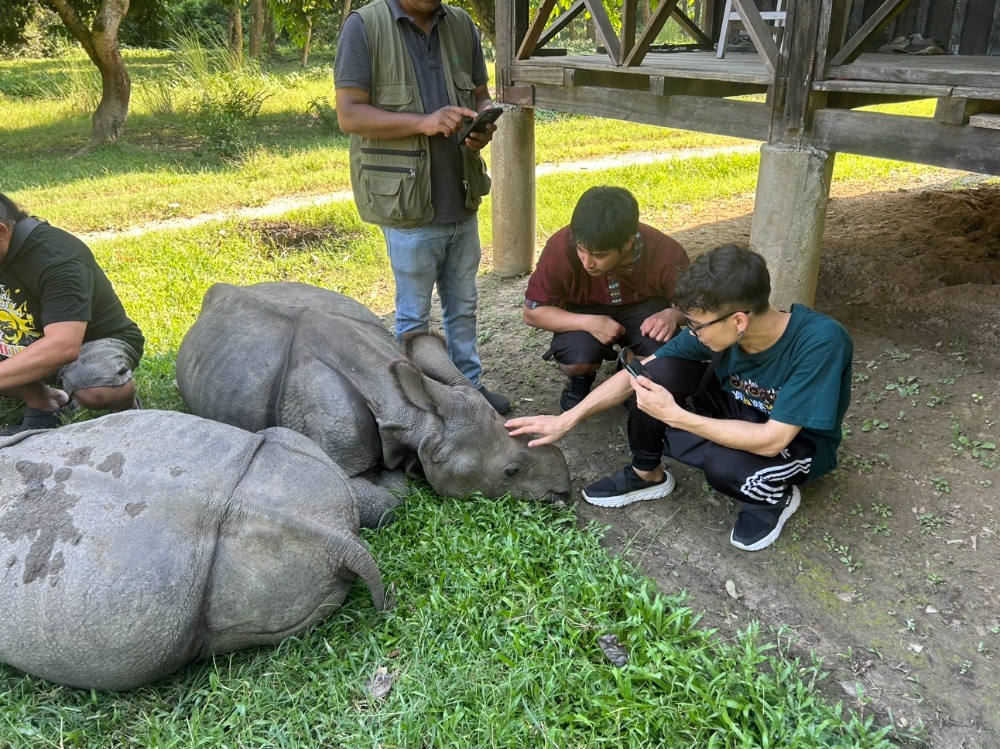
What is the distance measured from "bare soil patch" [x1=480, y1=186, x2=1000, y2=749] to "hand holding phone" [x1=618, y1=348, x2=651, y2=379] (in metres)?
0.45

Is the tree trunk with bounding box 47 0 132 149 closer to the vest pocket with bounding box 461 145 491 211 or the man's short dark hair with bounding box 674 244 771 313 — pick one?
the vest pocket with bounding box 461 145 491 211

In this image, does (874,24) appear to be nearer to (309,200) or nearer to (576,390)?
(576,390)

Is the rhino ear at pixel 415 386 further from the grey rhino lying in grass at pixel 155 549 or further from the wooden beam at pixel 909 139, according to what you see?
the wooden beam at pixel 909 139

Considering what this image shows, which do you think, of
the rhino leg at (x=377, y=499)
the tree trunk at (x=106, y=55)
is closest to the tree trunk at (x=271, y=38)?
the tree trunk at (x=106, y=55)

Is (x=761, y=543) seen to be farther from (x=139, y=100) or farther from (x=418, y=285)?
(x=139, y=100)

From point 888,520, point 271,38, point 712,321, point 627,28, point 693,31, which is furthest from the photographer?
point 271,38

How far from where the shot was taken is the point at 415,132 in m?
4.64

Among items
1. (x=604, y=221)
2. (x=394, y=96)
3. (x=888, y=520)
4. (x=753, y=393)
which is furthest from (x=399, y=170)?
(x=888, y=520)

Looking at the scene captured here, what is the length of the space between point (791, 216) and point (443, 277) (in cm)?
242

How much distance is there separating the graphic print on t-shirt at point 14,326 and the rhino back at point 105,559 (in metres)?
1.65

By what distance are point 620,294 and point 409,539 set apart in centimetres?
215

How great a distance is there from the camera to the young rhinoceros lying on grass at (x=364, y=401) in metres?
4.12

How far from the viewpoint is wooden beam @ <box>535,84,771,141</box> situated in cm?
550

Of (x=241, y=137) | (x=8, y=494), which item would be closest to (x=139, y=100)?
(x=241, y=137)
